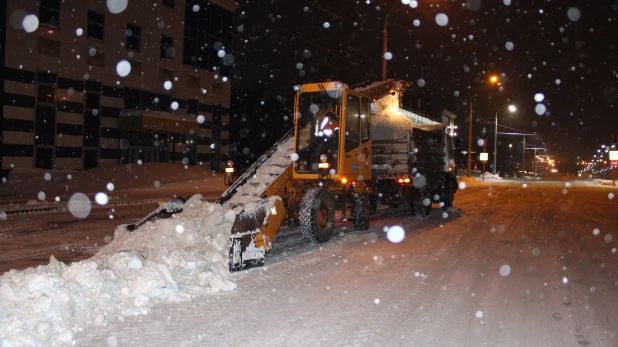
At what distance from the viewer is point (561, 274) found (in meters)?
7.98

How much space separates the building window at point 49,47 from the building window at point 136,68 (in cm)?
517

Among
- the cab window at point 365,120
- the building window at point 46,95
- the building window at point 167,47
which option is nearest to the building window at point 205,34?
the building window at point 167,47

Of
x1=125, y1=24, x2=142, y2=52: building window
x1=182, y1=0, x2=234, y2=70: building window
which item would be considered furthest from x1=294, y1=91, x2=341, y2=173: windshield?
x1=182, y1=0, x2=234, y2=70: building window

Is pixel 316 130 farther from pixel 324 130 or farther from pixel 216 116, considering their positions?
pixel 216 116

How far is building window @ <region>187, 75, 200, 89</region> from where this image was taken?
122 feet

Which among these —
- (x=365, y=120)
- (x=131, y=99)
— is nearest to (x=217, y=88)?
(x=131, y=99)

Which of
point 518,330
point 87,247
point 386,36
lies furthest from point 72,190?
point 518,330

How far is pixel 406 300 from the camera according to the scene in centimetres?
636

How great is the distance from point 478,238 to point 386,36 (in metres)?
13.3

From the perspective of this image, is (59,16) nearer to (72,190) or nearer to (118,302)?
(72,190)

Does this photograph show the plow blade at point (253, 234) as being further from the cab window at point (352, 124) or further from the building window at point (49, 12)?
the building window at point (49, 12)

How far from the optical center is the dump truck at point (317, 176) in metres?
8.41

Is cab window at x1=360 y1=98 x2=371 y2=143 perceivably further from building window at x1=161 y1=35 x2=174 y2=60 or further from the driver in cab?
building window at x1=161 y1=35 x2=174 y2=60

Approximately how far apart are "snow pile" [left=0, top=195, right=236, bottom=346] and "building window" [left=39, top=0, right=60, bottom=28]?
2376cm
